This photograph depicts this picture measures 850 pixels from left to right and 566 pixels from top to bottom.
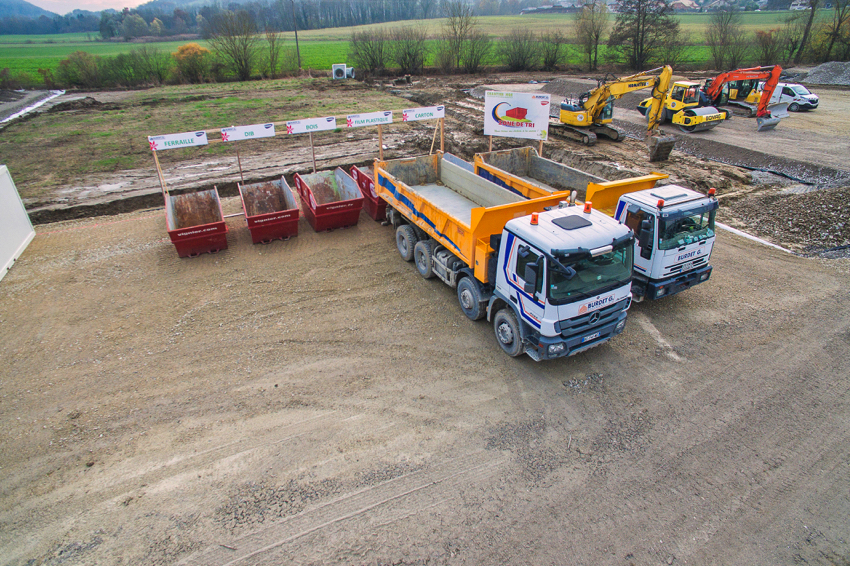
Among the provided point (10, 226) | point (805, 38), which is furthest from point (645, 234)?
point (805, 38)

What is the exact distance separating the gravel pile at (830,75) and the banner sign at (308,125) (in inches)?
1487

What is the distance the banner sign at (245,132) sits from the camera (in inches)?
460

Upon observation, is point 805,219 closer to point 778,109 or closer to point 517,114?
point 517,114

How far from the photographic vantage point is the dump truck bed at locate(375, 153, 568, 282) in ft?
25.2

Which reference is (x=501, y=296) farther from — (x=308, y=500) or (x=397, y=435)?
(x=308, y=500)

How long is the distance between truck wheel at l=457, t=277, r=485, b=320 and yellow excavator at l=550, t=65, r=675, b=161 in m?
12.4

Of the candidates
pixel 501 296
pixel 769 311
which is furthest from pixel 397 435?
pixel 769 311

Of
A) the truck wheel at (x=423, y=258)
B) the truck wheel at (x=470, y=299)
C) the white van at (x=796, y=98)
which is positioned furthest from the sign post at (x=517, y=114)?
the white van at (x=796, y=98)

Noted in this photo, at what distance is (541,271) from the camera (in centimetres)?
638

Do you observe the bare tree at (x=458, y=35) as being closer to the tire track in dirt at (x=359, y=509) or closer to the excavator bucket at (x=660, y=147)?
the excavator bucket at (x=660, y=147)

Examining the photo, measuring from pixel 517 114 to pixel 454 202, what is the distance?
399 centimetres

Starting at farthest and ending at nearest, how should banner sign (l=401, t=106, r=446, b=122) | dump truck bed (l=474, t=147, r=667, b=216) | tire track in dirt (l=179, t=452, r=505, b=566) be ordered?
banner sign (l=401, t=106, r=446, b=122) < dump truck bed (l=474, t=147, r=667, b=216) < tire track in dirt (l=179, t=452, r=505, b=566)

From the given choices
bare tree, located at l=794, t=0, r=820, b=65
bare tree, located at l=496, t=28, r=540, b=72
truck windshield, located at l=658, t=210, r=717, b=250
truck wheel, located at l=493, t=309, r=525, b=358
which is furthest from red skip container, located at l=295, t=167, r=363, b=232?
bare tree, located at l=794, t=0, r=820, b=65

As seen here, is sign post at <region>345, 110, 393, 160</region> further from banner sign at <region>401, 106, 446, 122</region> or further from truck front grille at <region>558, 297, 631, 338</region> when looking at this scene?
truck front grille at <region>558, 297, 631, 338</region>
